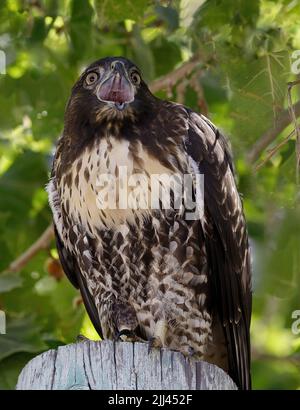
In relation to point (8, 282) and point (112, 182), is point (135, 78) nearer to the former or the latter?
point (112, 182)

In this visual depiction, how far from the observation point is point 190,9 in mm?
5152

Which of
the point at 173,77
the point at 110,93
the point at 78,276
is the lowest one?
the point at 78,276

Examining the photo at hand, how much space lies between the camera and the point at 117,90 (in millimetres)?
4664

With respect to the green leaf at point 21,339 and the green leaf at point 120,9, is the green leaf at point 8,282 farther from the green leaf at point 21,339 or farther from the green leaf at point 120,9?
the green leaf at point 120,9

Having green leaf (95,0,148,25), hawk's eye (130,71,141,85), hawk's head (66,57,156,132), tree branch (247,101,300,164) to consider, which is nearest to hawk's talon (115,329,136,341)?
hawk's head (66,57,156,132)

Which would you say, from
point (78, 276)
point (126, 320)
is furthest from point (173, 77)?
point (126, 320)

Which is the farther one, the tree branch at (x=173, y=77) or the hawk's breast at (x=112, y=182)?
the tree branch at (x=173, y=77)

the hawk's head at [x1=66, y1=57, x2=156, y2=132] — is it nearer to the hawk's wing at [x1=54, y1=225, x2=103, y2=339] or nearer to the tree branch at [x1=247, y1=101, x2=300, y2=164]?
the hawk's wing at [x1=54, y1=225, x2=103, y2=339]

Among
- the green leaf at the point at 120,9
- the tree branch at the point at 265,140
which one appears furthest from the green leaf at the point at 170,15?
the tree branch at the point at 265,140

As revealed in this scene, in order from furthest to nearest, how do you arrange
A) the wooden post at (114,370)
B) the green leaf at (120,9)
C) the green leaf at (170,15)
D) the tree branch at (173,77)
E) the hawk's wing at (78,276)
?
1. the tree branch at (173,77)
2. the green leaf at (170,15)
3. the green leaf at (120,9)
4. the hawk's wing at (78,276)
5. the wooden post at (114,370)

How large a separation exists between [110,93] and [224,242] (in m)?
0.79

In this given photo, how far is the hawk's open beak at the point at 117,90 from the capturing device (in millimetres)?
4609

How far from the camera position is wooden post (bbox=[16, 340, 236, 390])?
343 centimetres

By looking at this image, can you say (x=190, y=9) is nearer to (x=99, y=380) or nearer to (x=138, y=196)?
(x=138, y=196)
